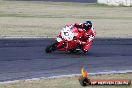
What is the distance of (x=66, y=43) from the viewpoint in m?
20.9

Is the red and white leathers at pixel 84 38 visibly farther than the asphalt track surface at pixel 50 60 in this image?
Yes

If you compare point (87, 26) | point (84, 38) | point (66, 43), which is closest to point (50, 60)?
point (66, 43)

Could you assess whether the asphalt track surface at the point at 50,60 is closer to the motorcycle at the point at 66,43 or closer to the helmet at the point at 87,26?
the motorcycle at the point at 66,43

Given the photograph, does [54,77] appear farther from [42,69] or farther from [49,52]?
[49,52]

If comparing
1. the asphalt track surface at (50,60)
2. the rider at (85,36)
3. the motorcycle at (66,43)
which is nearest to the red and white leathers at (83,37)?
the rider at (85,36)

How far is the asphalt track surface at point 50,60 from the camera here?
A: 16438 millimetres

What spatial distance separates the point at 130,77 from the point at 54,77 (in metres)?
1.96

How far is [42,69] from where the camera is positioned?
665 inches

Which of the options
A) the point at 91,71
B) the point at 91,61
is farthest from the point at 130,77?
the point at 91,61

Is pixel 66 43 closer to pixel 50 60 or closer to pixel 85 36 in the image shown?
pixel 85 36

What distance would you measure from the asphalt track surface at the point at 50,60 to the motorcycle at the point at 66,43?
8.2 inches

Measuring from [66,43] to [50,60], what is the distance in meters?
2.12

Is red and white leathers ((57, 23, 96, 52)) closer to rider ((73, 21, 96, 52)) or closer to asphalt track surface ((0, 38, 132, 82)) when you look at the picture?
rider ((73, 21, 96, 52))

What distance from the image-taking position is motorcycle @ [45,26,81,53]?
20797 mm
